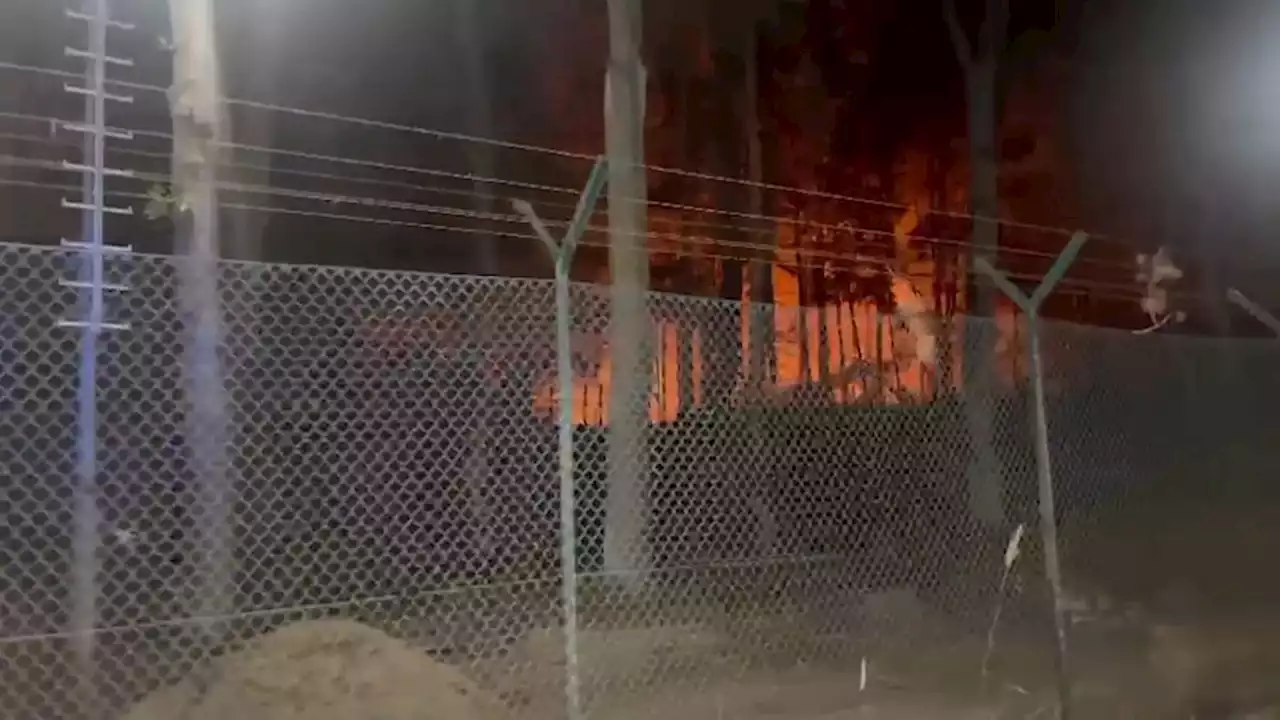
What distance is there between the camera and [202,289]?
5.23 m

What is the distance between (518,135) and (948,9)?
520 centimetres

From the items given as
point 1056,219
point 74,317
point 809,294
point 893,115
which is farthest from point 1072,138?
point 74,317

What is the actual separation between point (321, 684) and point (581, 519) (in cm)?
230

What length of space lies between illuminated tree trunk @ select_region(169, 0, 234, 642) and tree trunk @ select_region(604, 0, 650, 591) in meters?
1.62

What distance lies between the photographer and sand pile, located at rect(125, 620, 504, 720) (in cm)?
430

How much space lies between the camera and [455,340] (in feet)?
15.5

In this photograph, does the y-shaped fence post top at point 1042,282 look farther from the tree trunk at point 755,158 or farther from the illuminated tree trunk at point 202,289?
the tree trunk at point 755,158

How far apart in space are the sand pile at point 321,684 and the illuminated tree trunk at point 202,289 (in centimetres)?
25

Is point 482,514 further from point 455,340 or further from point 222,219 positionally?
point 222,219

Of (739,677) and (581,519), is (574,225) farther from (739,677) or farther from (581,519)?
(739,677)

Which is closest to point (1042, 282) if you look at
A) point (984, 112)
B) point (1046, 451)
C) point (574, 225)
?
point (1046, 451)

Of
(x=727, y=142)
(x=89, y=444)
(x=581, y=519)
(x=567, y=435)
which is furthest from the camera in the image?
(x=727, y=142)

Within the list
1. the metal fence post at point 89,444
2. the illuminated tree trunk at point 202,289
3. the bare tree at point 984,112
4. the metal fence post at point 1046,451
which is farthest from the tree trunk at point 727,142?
the metal fence post at point 89,444

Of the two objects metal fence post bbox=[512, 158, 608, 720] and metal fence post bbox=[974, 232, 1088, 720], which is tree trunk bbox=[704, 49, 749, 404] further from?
metal fence post bbox=[512, 158, 608, 720]
